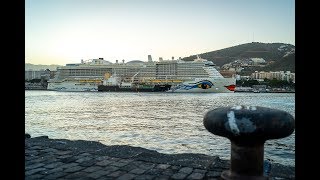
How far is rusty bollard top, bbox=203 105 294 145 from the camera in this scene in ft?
9.73

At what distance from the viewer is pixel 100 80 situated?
317 ft

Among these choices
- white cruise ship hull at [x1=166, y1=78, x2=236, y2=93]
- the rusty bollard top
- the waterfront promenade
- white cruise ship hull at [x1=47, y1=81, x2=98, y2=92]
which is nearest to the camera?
the rusty bollard top

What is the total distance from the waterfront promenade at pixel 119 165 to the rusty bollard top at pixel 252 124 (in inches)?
34.8

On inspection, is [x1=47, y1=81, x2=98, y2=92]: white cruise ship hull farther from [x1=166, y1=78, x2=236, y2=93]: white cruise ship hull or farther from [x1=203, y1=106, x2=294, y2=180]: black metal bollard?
[x1=203, y1=106, x2=294, y2=180]: black metal bollard

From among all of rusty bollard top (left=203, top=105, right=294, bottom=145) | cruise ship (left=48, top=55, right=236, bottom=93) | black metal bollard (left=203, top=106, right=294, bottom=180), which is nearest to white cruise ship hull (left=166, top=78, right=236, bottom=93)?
cruise ship (left=48, top=55, right=236, bottom=93)

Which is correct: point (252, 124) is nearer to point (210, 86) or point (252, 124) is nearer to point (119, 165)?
→ point (119, 165)

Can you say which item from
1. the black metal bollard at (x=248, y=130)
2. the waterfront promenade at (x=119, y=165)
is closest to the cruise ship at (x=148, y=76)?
the waterfront promenade at (x=119, y=165)

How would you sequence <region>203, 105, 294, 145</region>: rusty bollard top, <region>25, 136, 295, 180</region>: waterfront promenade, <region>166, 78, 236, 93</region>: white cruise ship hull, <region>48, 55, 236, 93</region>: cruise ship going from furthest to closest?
<region>48, 55, 236, 93</region>: cruise ship, <region>166, 78, 236, 93</region>: white cruise ship hull, <region>25, 136, 295, 180</region>: waterfront promenade, <region>203, 105, 294, 145</region>: rusty bollard top

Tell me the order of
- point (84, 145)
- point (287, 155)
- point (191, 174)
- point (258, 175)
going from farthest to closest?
1. point (287, 155)
2. point (84, 145)
3. point (191, 174)
4. point (258, 175)
